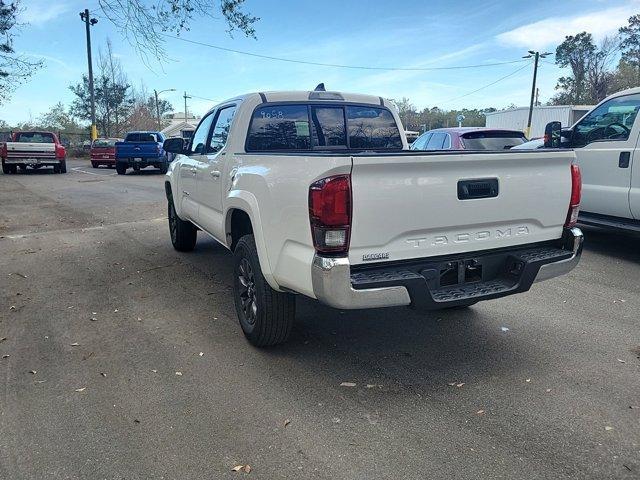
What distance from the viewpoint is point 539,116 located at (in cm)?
3997

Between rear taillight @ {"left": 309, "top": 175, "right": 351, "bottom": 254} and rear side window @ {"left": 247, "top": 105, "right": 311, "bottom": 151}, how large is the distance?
1.79 m

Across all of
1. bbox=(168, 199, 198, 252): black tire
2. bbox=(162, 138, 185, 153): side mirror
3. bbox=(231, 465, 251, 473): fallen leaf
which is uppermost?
bbox=(162, 138, 185, 153): side mirror

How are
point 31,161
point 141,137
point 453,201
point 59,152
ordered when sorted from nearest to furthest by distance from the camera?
point 453,201 → point 31,161 → point 59,152 → point 141,137

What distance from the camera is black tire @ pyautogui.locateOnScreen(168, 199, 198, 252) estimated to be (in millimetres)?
6965

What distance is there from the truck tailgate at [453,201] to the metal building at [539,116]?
32.3 meters

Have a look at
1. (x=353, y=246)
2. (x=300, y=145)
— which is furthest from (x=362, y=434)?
(x=300, y=145)

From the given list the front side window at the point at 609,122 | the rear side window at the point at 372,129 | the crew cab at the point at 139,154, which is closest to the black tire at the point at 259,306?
the rear side window at the point at 372,129

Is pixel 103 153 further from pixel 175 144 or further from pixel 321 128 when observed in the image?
pixel 321 128

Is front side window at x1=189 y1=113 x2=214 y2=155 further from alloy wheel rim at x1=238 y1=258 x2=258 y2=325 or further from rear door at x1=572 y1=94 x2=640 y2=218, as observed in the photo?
rear door at x1=572 y1=94 x2=640 y2=218

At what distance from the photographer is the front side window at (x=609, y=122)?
6348 mm

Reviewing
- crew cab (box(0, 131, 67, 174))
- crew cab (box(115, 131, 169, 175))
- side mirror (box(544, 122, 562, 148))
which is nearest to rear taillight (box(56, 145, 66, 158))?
crew cab (box(0, 131, 67, 174))

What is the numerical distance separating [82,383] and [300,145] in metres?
2.68

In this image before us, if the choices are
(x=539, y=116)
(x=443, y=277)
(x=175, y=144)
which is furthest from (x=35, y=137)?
(x=539, y=116)

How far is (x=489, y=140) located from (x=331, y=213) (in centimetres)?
762
